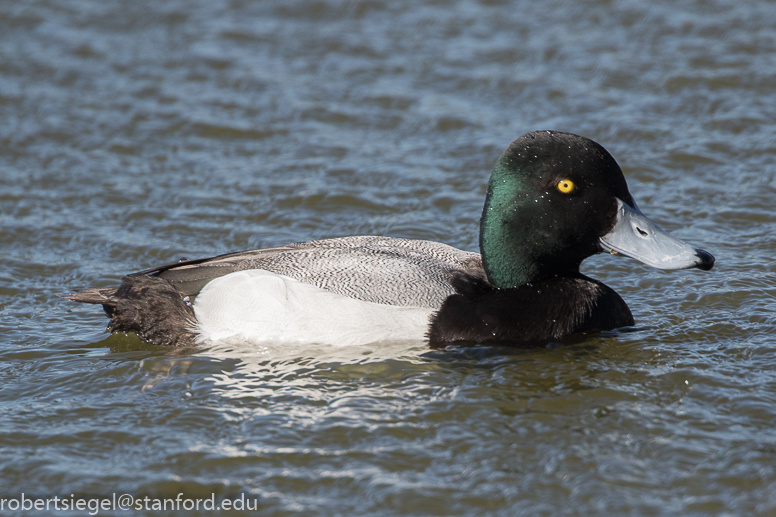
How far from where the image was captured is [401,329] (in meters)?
5.98

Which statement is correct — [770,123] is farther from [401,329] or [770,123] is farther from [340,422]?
[340,422]

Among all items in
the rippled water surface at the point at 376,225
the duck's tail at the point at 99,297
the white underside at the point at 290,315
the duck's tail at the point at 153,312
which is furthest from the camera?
the duck's tail at the point at 99,297

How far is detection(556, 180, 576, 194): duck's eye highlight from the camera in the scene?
6070mm

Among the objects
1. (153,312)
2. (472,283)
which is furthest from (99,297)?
(472,283)

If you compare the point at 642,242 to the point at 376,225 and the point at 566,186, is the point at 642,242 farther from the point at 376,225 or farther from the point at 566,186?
the point at 376,225

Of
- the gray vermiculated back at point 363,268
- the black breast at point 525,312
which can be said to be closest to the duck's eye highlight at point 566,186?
the black breast at point 525,312

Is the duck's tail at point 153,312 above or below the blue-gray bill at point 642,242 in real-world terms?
below

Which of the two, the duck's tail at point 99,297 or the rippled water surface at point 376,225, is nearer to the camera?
the rippled water surface at point 376,225

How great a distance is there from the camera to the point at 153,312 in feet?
20.7

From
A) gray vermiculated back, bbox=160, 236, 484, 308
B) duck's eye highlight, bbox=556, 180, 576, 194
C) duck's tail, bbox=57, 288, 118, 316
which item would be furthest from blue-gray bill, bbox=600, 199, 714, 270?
duck's tail, bbox=57, 288, 118, 316

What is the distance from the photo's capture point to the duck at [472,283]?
602cm

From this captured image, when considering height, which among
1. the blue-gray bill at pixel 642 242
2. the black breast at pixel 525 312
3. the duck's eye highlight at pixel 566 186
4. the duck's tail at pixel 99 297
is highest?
the duck's eye highlight at pixel 566 186

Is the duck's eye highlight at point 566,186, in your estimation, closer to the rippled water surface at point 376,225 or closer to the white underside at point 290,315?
the rippled water surface at point 376,225

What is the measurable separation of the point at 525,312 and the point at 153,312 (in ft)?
7.89
